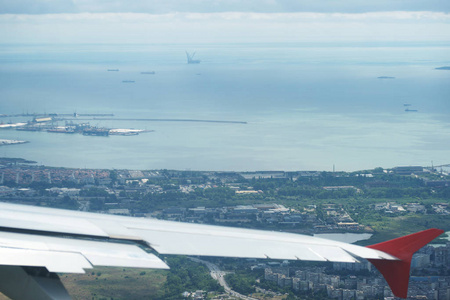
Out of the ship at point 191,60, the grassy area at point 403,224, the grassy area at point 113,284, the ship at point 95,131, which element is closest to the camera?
the grassy area at point 113,284

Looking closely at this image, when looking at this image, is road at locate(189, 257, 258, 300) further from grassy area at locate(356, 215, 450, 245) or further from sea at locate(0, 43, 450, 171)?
sea at locate(0, 43, 450, 171)

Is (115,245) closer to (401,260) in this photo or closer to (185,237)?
(185,237)

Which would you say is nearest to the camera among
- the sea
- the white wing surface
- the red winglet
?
the red winglet

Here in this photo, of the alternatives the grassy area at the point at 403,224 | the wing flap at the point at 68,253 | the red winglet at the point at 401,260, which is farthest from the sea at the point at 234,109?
the red winglet at the point at 401,260

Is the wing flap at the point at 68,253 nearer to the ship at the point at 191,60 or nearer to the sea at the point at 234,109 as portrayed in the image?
the sea at the point at 234,109

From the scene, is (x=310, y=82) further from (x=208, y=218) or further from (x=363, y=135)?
(x=208, y=218)

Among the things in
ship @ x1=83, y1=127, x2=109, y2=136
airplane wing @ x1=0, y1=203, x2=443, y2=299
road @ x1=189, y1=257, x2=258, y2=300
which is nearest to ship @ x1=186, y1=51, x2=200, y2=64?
ship @ x1=83, y1=127, x2=109, y2=136
